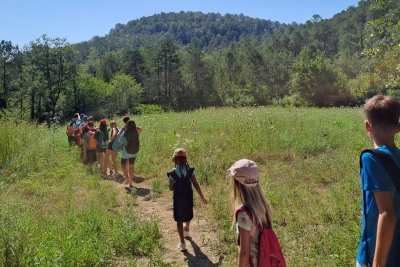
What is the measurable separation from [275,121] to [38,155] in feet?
26.2

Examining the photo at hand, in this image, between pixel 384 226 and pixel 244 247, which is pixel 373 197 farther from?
pixel 244 247

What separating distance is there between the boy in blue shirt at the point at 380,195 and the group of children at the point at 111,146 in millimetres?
6841

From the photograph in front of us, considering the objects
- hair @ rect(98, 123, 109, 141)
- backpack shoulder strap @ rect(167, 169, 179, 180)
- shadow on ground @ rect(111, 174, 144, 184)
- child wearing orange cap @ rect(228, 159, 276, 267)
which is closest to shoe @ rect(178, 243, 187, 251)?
backpack shoulder strap @ rect(167, 169, 179, 180)

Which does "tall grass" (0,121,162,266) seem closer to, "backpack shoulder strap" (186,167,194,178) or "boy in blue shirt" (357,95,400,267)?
"backpack shoulder strap" (186,167,194,178)

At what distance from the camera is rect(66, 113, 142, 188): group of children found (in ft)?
28.2

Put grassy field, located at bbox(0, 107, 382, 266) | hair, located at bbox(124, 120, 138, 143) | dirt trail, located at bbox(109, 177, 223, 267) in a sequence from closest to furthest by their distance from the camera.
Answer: grassy field, located at bbox(0, 107, 382, 266), dirt trail, located at bbox(109, 177, 223, 267), hair, located at bbox(124, 120, 138, 143)

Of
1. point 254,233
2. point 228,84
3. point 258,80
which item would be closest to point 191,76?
point 228,84

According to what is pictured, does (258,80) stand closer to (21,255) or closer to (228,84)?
(228,84)

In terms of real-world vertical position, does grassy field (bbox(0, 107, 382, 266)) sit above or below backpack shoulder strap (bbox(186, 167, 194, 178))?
below

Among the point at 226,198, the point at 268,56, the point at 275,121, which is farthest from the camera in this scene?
Answer: the point at 268,56

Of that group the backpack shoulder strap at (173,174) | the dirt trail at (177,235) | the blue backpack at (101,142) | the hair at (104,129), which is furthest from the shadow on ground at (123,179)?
the backpack shoulder strap at (173,174)

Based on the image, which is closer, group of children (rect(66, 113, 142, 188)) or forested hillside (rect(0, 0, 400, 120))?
group of children (rect(66, 113, 142, 188))

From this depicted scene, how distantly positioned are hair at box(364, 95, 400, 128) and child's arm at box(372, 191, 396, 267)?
47cm

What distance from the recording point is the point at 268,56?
7100 centimetres
